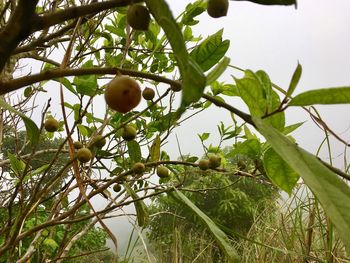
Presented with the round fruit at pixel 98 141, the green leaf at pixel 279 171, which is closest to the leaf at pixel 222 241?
the green leaf at pixel 279 171

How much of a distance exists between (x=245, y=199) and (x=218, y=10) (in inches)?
377

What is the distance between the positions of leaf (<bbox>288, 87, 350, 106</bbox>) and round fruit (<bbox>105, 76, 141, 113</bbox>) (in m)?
0.14

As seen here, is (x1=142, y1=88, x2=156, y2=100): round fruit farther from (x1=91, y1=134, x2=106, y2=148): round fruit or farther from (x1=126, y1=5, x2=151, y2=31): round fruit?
(x1=126, y1=5, x2=151, y2=31): round fruit

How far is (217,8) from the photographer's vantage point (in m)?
0.34

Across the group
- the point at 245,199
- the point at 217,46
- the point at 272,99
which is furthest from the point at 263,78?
the point at 245,199

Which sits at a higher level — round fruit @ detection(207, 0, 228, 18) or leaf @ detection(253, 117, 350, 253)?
round fruit @ detection(207, 0, 228, 18)

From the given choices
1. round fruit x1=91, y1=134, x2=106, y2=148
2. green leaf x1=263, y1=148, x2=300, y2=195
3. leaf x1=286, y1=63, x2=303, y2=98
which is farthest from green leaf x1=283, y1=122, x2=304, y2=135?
round fruit x1=91, y1=134, x2=106, y2=148

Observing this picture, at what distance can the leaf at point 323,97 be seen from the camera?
323 millimetres

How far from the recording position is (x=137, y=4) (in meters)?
0.31

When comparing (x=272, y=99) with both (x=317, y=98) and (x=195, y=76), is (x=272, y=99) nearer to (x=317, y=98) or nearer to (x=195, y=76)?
(x=317, y=98)

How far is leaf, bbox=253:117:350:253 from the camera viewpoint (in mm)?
222

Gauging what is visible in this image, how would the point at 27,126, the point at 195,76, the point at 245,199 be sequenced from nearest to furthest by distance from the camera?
the point at 195,76 → the point at 27,126 → the point at 245,199

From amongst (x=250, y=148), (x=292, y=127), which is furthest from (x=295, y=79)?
(x=250, y=148)

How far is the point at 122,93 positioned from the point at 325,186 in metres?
0.19
